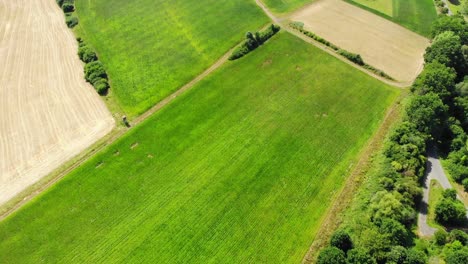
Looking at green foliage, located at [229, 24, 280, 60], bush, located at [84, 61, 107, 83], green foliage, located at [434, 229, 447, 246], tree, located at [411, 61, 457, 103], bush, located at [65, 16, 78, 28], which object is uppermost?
bush, located at [65, 16, 78, 28]

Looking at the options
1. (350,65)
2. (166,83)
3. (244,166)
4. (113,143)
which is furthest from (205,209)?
(350,65)

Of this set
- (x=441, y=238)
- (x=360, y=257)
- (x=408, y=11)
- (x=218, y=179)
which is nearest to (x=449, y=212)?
(x=441, y=238)

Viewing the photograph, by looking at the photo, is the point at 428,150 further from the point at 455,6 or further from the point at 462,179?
the point at 455,6

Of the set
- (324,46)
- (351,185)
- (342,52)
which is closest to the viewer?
(351,185)

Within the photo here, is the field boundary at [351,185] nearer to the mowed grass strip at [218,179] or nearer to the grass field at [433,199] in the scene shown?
the mowed grass strip at [218,179]

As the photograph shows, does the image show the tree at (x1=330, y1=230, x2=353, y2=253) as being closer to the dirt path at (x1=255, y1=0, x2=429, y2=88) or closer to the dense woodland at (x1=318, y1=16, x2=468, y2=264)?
the dense woodland at (x1=318, y1=16, x2=468, y2=264)

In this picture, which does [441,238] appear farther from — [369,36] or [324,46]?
[369,36]

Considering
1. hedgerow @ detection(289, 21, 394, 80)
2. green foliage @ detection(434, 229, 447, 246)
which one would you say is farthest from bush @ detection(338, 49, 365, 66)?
green foliage @ detection(434, 229, 447, 246)

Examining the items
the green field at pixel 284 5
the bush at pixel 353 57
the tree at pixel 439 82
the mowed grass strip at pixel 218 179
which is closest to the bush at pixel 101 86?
the mowed grass strip at pixel 218 179
